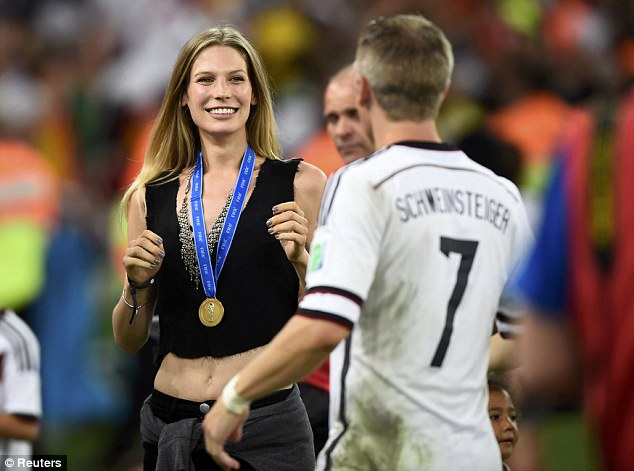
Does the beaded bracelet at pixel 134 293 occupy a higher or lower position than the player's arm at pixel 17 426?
higher

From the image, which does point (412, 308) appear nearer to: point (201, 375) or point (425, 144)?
point (425, 144)

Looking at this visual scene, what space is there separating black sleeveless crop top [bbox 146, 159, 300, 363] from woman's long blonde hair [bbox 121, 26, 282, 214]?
287mm

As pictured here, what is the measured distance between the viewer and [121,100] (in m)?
11.7

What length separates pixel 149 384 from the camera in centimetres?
558

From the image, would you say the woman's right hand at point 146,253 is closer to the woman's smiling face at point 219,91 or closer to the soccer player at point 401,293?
the woman's smiling face at point 219,91

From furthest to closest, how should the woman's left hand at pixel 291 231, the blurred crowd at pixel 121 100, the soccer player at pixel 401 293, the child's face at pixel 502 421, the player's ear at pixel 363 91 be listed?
the blurred crowd at pixel 121 100
the child's face at pixel 502 421
the woman's left hand at pixel 291 231
the player's ear at pixel 363 91
the soccer player at pixel 401 293

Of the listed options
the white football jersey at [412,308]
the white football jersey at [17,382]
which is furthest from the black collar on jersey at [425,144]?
the white football jersey at [17,382]

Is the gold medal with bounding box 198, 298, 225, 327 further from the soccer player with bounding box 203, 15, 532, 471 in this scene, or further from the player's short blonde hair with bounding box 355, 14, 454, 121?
the player's short blonde hair with bounding box 355, 14, 454, 121

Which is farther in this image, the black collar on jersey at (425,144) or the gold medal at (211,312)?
the gold medal at (211,312)

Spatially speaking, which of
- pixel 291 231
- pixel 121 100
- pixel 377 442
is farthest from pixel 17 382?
pixel 121 100

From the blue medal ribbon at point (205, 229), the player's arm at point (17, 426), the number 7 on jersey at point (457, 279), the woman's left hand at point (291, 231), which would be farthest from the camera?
the player's arm at point (17, 426)

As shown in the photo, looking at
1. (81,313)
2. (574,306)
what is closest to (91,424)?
(81,313)

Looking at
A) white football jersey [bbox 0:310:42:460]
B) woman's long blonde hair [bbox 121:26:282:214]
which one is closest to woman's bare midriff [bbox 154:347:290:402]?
woman's long blonde hair [bbox 121:26:282:214]

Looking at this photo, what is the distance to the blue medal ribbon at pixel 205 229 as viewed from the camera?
459 centimetres
